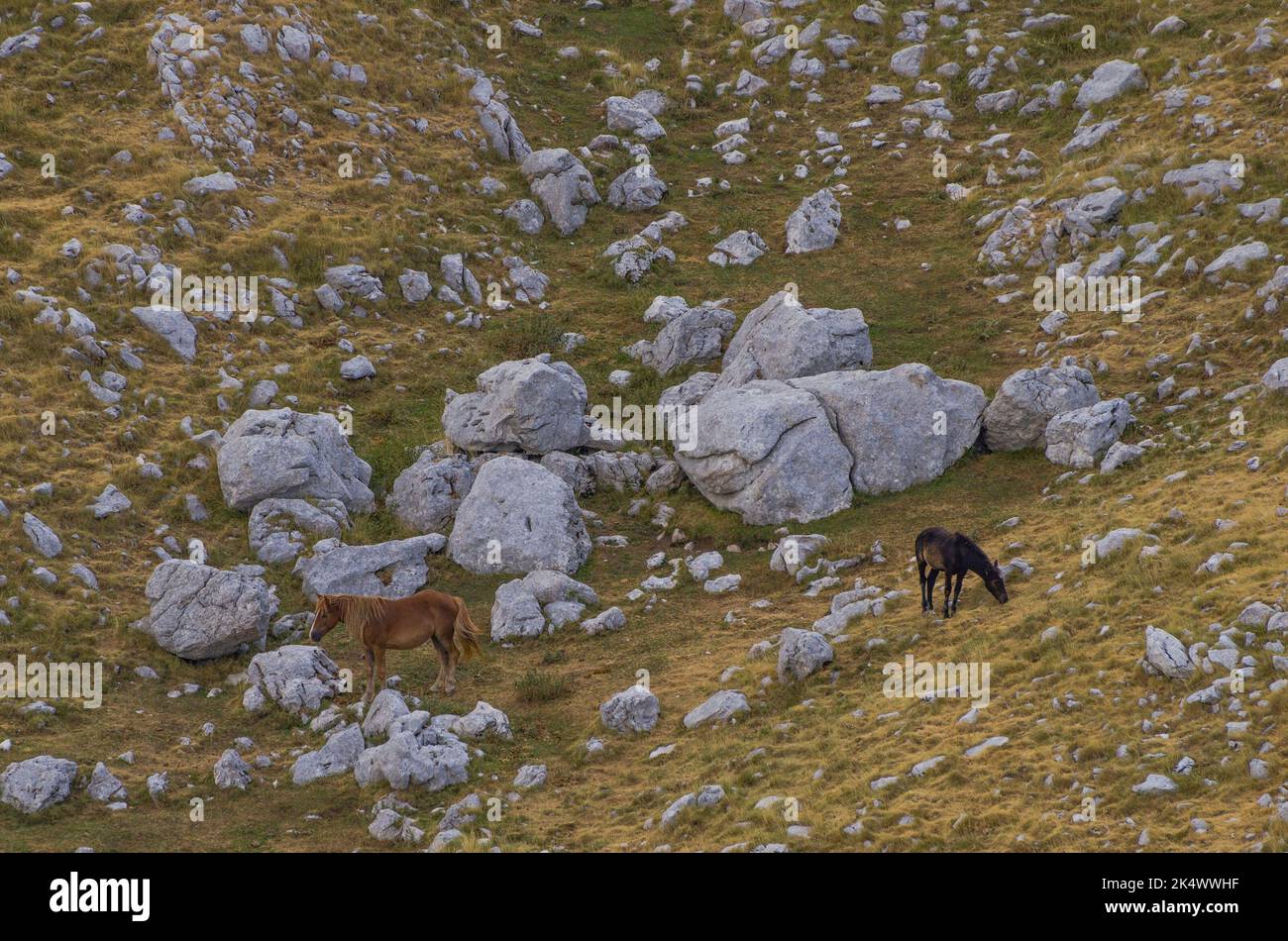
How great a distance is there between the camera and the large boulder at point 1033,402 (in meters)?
27.9

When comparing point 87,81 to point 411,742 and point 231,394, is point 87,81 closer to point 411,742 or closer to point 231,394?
point 231,394

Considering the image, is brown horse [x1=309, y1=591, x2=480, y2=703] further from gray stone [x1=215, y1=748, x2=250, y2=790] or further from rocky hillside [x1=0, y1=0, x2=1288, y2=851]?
gray stone [x1=215, y1=748, x2=250, y2=790]

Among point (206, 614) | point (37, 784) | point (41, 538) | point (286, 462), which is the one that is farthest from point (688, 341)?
point (37, 784)

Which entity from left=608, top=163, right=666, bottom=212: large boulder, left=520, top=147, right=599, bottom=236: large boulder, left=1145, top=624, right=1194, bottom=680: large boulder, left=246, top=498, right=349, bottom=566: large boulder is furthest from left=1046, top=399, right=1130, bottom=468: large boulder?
left=520, top=147, right=599, bottom=236: large boulder

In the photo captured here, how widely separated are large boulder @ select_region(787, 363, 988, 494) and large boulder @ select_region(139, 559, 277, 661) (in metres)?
12.2

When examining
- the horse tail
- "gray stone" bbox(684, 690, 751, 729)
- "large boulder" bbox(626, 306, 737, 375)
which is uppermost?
"large boulder" bbox(626, 306, 737, 375)

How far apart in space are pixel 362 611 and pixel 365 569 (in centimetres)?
397

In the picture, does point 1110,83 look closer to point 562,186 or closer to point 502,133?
point 562,186

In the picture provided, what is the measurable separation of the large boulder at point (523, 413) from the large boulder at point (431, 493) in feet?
2.84

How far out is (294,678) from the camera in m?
22.1

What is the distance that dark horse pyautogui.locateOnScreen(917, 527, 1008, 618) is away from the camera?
70.5 ft

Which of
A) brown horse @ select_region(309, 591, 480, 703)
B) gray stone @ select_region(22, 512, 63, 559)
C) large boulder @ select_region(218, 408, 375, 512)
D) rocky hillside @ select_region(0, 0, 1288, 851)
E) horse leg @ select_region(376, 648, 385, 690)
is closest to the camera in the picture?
rocky hillside @ select_region(0, 0, 1288, 851)

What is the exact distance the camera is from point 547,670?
23.2 metres

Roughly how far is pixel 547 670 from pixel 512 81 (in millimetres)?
28786
